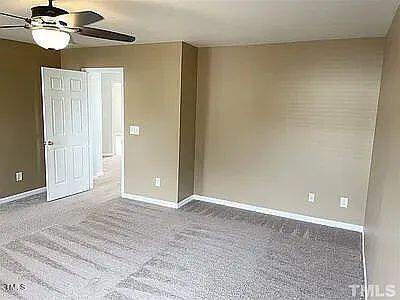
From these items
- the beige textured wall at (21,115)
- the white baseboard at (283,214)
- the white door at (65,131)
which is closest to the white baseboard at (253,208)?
the white baseboard at (283,214)

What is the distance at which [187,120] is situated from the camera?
15.2 ft

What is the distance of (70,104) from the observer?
16.3 ft

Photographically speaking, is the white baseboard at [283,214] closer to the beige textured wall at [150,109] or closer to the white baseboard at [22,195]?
the beige textured wall at [150,109]

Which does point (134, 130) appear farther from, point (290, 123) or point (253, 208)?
point (290, 123)

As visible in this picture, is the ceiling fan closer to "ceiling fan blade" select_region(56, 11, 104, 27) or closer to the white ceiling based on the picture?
"ceiling fan blade" select_region(56, 11, 104, 27)

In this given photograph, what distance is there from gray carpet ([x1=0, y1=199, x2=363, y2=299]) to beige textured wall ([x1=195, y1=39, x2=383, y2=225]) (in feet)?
1.68

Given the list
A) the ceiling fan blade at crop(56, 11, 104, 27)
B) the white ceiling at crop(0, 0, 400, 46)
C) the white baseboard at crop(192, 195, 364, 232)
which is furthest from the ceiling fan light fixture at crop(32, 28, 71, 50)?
the white baseboard at crop(192, 195, 364, 232)

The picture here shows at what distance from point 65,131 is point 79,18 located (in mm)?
2969

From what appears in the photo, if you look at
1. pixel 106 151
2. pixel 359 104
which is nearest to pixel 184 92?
pixel 359 104

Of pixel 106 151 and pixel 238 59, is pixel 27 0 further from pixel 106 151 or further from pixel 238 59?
pixel 106 151

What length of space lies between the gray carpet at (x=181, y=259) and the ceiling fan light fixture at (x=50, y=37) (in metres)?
1.87

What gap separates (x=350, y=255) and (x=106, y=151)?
6.62 metres

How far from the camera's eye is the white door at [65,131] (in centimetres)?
462

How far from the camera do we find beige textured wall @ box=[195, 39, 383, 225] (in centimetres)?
387
